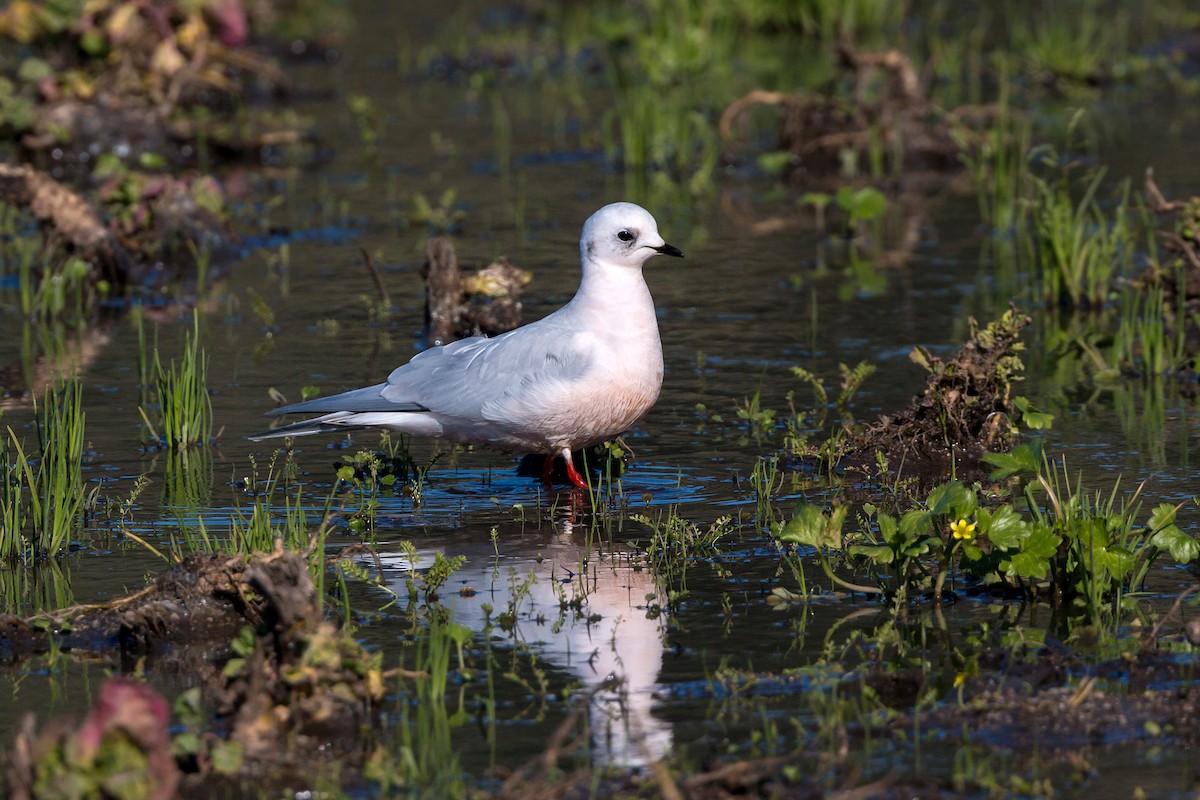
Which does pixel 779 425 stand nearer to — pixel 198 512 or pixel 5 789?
pixel 198 512

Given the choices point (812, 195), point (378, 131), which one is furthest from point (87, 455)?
point (378, 131)

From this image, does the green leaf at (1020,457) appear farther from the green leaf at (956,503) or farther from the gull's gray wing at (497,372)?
the gull's gray wing at (497,372)

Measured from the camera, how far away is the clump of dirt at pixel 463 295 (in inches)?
369

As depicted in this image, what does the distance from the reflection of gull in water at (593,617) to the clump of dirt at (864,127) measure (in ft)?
23.9

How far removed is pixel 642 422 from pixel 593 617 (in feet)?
8.59

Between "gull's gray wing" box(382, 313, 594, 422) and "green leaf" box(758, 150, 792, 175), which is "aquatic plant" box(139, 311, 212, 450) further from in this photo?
"green leaf" box(758, 150, 792, 175)

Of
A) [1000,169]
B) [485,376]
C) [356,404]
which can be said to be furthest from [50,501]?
[1000,169]

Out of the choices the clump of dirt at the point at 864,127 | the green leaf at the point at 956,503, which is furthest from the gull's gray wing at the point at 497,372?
the clump of dirt at the point at 864,127

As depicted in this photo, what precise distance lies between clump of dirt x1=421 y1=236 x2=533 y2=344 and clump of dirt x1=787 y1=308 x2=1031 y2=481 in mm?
2553

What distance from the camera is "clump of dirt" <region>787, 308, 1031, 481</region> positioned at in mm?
7172

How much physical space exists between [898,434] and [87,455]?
324cm

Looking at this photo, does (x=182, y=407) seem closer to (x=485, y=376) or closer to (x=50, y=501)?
(x=50, y=501)

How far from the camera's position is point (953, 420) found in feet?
23.8

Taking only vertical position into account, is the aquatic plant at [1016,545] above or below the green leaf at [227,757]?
above
